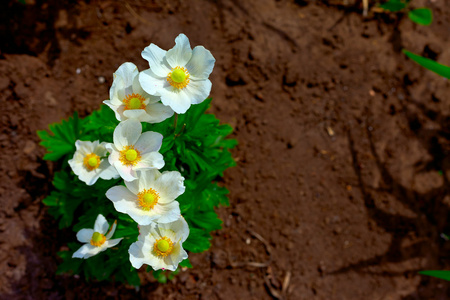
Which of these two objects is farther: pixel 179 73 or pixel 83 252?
pixel 83 252

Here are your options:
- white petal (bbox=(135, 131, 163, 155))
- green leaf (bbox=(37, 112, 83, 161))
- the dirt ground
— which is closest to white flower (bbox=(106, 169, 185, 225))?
white petal (bbox=(135, 131, 163, 155))

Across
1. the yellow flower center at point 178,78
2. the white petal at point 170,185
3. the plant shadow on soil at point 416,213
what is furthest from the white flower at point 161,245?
the plant shadow on soil at point 416,213

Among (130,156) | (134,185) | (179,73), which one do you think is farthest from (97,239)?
(179,73)

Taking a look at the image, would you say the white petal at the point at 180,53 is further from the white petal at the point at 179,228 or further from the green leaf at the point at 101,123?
the white petal at the point at 179,228

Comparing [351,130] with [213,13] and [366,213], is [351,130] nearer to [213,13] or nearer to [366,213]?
[366,213]

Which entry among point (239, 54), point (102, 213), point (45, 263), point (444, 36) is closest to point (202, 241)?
point (102, 213)

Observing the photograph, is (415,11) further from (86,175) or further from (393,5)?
(86,175)
